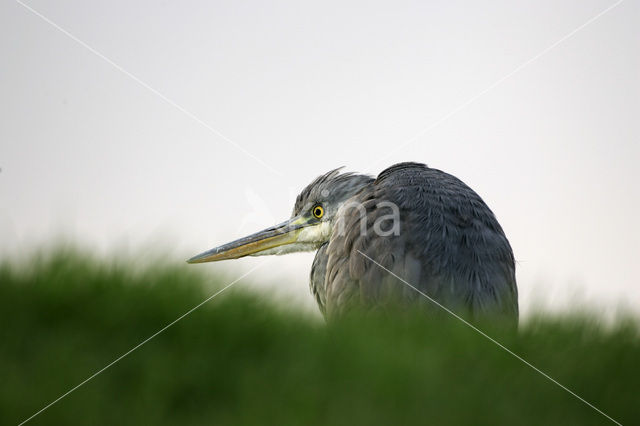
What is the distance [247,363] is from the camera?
86.0 inches

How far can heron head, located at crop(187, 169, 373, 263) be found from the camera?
535 cm

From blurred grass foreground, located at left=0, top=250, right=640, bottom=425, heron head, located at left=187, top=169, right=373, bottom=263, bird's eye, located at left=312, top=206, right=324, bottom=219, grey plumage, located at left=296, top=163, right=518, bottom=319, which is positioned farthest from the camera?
bird's eye, located at left=312, top=206, right=324, bottom=219

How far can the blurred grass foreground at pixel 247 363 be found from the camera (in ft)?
6.22

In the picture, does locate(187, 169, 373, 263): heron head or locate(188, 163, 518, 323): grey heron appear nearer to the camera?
locate(188, 163, 518, 323): grey heron

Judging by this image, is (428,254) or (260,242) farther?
(260,242)

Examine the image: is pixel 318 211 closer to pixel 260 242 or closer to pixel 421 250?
pixel 260 242

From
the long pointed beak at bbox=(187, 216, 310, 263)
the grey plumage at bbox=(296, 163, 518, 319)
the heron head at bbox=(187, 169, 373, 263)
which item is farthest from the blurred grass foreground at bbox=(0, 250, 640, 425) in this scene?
the long pointed beak at bbox=(187, 216, 310, 263)

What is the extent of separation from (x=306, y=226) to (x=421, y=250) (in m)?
1.99

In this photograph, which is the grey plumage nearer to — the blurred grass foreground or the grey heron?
the grey heron

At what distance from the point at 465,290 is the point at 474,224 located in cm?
47

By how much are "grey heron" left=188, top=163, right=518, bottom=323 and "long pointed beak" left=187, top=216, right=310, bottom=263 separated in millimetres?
1250

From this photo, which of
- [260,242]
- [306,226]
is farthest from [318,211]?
[260,242]

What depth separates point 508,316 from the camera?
3699 millimetres

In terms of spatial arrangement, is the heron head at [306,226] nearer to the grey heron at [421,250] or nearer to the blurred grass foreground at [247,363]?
the grey heron at [421,250]
